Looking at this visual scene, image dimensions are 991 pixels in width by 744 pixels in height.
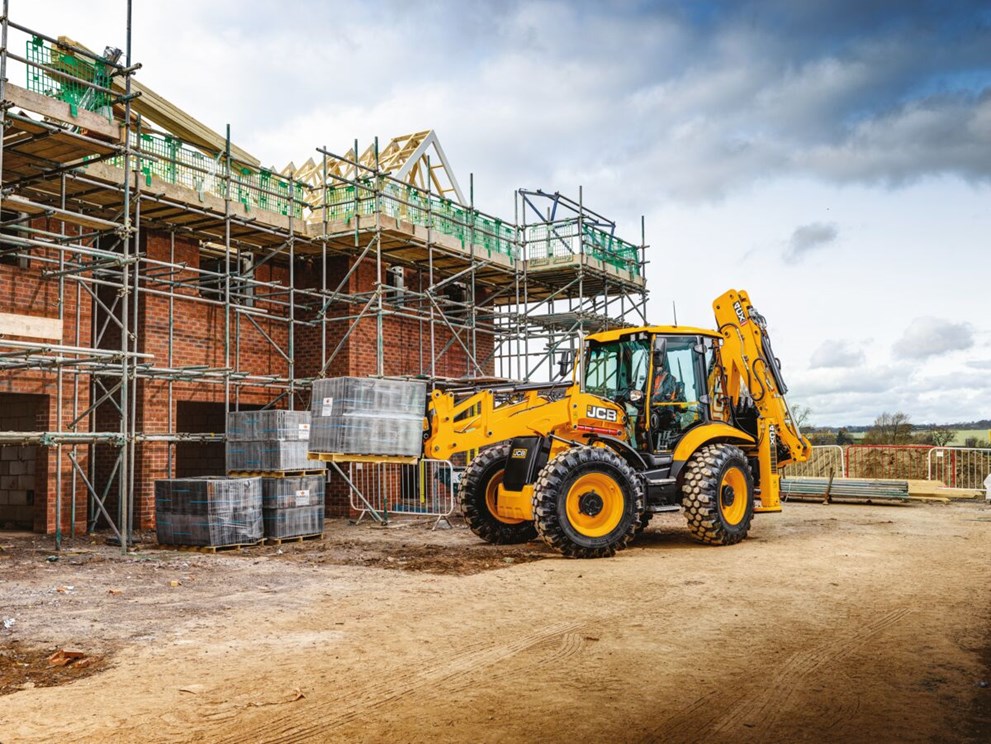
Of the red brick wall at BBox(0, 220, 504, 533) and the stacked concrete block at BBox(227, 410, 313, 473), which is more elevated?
the red brick wall at BBox(0, 220, 504, 533)

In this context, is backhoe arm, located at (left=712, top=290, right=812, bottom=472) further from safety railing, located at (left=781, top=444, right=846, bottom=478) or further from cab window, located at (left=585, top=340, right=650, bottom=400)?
safety railing, located at (left=781, top=444, right=846, bottom=478)

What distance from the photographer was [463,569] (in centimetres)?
1071

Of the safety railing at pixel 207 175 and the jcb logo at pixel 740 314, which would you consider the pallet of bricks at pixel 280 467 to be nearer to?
the safety railing at pixel 207 175

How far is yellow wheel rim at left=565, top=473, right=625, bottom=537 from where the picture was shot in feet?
37.7

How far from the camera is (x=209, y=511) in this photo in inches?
501

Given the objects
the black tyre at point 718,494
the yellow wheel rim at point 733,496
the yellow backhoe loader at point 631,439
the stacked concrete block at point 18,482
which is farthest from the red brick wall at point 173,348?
the yellow wheel rim at point 733,496

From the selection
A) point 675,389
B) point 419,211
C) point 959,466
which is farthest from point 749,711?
point 959,466

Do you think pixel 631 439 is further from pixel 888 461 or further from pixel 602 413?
pixel 888 461

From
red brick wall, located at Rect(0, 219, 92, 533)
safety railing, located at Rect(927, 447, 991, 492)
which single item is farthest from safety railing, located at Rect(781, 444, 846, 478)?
red brick wall, located at Rect(0, 219, 92, 533)

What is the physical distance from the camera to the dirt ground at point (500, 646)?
5.05 metres

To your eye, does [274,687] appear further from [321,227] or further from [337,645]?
[321,227]

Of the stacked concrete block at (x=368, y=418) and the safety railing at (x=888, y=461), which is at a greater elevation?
the stacked concrete block at (x=368, y=418)

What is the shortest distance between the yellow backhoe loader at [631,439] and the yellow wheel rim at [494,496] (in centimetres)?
2

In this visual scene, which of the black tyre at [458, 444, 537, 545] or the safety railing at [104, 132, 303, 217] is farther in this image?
the safety railing at [104, 132, 303, 217]
